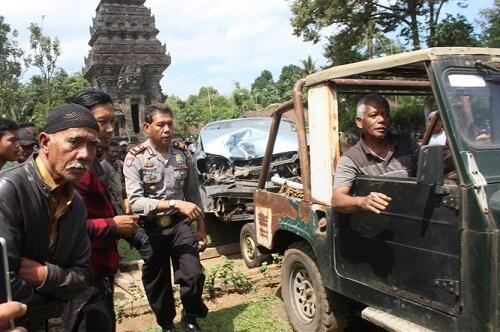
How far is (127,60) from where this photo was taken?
90.9 feet

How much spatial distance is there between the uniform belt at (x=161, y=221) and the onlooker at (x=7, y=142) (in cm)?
167

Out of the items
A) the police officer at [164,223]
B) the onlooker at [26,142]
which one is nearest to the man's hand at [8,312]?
the police officer at [164,223]

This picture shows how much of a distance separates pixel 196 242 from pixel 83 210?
5.26 ft

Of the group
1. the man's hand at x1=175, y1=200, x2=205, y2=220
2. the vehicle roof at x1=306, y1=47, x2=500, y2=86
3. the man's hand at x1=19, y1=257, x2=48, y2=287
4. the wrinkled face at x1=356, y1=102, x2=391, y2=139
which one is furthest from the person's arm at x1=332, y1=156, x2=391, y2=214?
the man's hand at x1=19, y1=257, x2=48, y2=287

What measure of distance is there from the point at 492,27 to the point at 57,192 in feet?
55.6

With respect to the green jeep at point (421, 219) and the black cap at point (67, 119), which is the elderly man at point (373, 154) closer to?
the green jeep at point (421, 219)

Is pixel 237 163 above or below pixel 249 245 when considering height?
above

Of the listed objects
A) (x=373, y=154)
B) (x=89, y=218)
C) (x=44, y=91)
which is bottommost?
(x=89, y=218)

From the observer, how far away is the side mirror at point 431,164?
2.21 metres

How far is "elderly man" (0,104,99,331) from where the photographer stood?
1.76 metres

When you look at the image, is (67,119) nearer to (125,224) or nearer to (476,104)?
(125,224)

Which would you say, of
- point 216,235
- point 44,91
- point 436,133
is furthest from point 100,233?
point 44,91

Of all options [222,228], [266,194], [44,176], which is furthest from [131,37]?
[44,176]

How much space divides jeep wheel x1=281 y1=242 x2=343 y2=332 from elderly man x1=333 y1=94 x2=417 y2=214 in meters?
0.86
